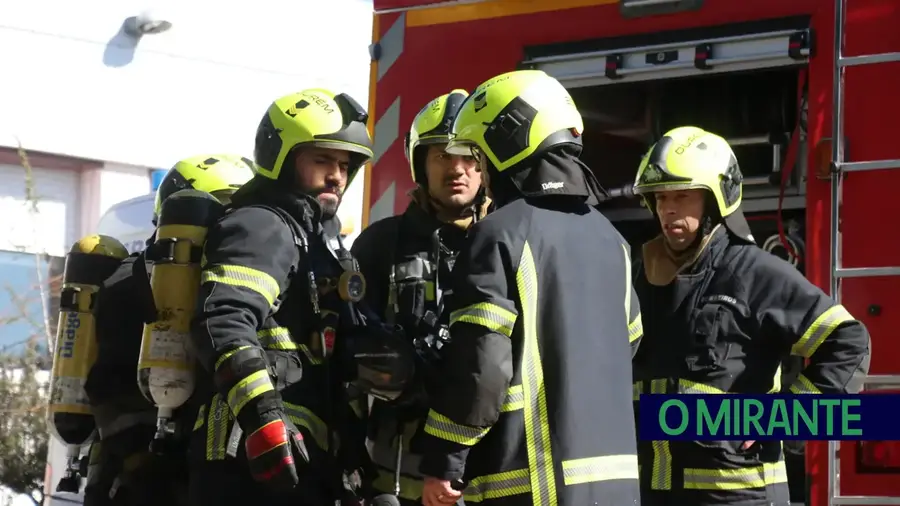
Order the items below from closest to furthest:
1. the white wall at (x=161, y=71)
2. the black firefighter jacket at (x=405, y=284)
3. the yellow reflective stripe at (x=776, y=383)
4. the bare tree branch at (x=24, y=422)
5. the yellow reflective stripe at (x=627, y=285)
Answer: the yellow reflective stripe at (x=627, y=285)
the black firefighter jacket at (x=405, y=284)
the yellow reflective stripe at (x=776, y=383)
the bare tree branch at (x=24, y=422)
the white wall at (x=161, y=71)

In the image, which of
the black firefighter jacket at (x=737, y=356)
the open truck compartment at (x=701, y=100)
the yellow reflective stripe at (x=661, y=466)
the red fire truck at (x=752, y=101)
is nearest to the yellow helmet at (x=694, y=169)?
the black firefighter jacket at (x=737, y=356)

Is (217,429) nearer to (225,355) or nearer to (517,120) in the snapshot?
(225,355)

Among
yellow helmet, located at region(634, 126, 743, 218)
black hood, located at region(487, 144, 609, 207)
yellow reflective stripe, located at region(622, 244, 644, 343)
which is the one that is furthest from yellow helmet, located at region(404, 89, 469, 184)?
yellow reflective stripe, located at region(622, 244, 644, 343)

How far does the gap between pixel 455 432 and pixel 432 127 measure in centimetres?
161

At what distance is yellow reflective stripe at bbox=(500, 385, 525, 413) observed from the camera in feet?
12.4

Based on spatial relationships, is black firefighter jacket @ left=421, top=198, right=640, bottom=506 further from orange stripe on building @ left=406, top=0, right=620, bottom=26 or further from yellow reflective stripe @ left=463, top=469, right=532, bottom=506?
orange stripe on building @ left=406, top=0, right=620, bottom=26

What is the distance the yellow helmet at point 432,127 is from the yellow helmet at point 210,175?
605 millimetres

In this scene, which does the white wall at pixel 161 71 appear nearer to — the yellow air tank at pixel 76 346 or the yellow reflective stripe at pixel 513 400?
the yellow air tank at pixel 76 346

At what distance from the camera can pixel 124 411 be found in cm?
496

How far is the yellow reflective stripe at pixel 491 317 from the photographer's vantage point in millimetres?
3682

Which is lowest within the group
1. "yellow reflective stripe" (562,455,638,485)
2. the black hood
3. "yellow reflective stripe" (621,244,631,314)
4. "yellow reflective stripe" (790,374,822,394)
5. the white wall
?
"yellow reflective stripe" (562,455,638,485)

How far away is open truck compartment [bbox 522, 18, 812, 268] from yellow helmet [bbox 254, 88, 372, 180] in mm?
1549

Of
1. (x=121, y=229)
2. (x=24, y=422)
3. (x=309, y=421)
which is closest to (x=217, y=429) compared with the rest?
(x=309, y=421)

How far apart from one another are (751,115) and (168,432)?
11.0ft
